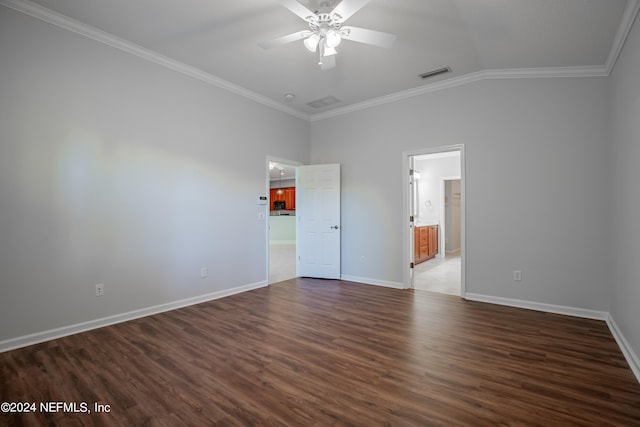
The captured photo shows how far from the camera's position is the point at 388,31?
2990mm

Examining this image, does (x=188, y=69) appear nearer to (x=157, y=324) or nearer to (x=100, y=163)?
(x=100, y=163)

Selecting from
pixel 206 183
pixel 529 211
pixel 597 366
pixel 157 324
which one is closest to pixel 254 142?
pixel 206 183

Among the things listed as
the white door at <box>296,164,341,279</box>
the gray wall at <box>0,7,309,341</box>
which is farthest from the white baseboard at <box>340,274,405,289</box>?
the gray wall at <box>0,7,309,341</box>

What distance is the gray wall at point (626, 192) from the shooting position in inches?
90.8

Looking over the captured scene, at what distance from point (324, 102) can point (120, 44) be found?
288 cm

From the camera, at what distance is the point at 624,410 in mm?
1794

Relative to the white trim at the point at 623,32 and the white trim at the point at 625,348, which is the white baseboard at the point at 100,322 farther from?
the white trim at the point at 623,32

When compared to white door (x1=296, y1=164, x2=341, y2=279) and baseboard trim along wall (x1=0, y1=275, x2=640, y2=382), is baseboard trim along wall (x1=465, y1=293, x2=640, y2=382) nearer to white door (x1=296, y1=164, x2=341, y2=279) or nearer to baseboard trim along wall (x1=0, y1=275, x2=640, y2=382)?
baseboard trim along wall (x1=0, y1=275, x2=640, y2=382)

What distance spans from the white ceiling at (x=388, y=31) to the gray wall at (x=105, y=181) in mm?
370

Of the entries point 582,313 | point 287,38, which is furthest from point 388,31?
point 582,313

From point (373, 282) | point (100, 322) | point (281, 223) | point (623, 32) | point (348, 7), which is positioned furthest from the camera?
point (281, 223)

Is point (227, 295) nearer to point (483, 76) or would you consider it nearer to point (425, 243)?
point (483, 76)

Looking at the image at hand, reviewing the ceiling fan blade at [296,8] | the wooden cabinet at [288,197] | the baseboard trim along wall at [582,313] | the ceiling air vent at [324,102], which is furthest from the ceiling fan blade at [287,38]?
the wooden cabinet at [288,197]

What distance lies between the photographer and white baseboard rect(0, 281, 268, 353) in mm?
2627
